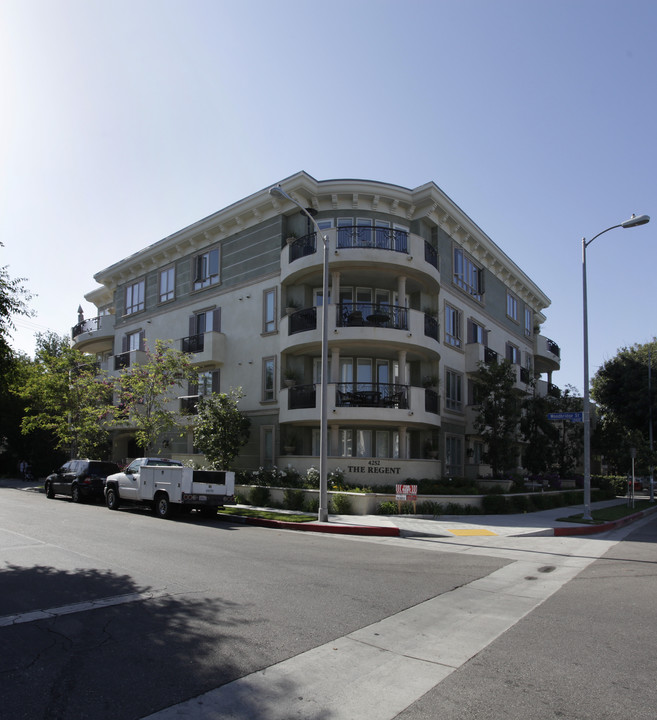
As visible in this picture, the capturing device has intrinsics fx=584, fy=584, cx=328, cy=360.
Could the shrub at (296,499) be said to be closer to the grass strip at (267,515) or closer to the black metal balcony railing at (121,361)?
the grass strip at (267,515)

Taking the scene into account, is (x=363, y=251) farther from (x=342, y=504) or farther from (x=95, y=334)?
(x=95, y=334)

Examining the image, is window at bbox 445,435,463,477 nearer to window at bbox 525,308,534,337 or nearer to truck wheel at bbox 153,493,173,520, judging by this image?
truck wheel at bbox 153,493,173,520

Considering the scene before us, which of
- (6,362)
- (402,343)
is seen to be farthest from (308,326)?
(6,362)

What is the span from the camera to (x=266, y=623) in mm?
6473

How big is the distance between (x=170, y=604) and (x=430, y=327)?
1897 centimetres

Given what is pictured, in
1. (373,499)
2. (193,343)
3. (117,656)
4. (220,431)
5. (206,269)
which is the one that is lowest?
(373,499)

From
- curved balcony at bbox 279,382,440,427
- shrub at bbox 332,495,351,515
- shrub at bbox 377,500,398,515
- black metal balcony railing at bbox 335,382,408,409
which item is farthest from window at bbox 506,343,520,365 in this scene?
shrub at bbox 332,495,351,515

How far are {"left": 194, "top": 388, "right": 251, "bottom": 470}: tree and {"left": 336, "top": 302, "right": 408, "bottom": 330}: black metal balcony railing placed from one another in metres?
5.52

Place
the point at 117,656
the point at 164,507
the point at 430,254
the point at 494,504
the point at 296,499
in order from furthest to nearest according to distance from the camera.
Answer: the point at 430,254 < the point at 494,504 < the point at 296,499 < the point at 164,507 < the point at 117,656

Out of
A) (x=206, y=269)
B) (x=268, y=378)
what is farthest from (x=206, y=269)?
(x=268, y=378)

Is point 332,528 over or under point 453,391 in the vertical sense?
under

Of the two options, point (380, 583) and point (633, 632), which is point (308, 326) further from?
point (633, 632)

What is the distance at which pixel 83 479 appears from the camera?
2395cm

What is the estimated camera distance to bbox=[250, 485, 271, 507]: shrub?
21406mm
